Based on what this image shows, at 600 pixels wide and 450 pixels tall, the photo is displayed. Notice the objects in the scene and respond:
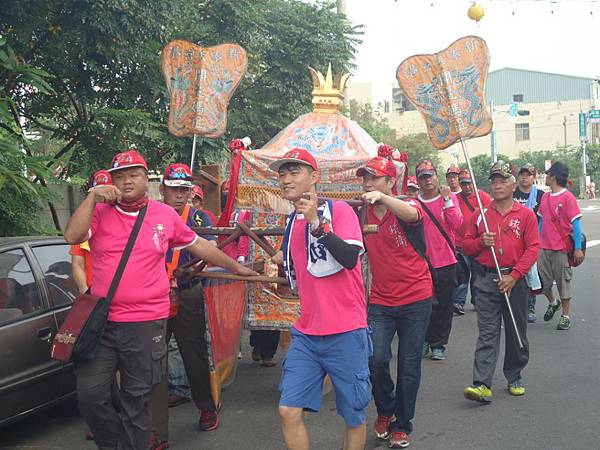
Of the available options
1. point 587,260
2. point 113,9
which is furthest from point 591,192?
point 113,9

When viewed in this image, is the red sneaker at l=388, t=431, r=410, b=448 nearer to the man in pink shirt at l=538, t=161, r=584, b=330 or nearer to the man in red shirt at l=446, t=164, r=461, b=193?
the man in pink shirt at l=538, t=161, r=584, b=330

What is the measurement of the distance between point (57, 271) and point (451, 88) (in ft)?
11.1

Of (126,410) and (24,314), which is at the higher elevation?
(24,314)

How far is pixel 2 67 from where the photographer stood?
22.7 ft

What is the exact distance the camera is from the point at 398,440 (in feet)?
15.9

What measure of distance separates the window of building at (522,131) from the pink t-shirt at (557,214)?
53.8 meters

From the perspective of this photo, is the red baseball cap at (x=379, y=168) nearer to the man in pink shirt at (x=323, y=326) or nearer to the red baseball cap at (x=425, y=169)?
the man in pink shirt at (x=323, y=326)

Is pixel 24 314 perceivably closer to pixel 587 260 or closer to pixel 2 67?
pixel 2 67

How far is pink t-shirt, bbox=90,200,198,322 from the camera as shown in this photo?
4.00 meters

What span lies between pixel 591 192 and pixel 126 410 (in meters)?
51.6

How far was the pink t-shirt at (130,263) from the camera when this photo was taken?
4.00 m

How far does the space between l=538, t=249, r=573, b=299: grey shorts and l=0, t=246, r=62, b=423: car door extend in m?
6.01

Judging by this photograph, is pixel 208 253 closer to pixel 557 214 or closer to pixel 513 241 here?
pixel 513 241

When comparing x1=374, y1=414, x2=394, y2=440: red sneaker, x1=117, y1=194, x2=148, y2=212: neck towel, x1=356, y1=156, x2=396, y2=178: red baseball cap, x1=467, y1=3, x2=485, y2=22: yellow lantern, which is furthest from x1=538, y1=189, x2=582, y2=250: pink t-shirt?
x1=117, y1=194, x2=148, y2=212: neck towel
